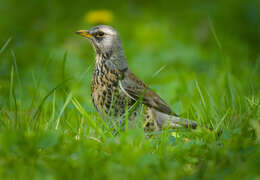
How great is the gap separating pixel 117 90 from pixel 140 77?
305cm

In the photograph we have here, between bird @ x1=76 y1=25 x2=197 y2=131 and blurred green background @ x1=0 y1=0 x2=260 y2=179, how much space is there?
0.20 m

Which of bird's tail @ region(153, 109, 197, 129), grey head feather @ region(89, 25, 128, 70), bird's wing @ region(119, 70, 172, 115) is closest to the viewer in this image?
bird's tail @ region(153, 109, 197, 129)

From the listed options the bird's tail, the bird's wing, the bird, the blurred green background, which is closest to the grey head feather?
the bird

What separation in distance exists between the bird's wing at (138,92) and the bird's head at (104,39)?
0.35m

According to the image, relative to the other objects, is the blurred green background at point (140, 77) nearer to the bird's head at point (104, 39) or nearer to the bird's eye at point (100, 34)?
the bird's head at point (104, 39)

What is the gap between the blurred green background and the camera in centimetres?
263

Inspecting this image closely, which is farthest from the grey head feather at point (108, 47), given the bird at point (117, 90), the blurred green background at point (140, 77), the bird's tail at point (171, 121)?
the bird's tail at point (171, 121)

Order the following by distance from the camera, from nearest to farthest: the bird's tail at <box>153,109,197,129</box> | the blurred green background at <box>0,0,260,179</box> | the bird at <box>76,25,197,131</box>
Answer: the blurred green background at <box>0,0,260,179</box>, the bird's tail at <box>153,109,197,129</box>, the bird at <box>76,25,197,131</box>

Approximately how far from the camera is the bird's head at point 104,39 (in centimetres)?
466

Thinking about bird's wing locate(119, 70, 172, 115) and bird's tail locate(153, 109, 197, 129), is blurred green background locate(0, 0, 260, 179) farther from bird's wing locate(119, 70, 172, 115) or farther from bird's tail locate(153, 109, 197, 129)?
bird's wing locate(119, 70, 172, 115)

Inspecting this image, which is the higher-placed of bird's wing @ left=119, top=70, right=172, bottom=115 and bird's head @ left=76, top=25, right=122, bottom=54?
bird's head @ left=76, top=25, right=122, bottom=54

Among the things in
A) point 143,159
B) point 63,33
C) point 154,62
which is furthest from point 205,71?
point 143,159

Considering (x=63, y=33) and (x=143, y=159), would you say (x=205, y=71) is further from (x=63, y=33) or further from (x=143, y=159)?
(x=143, y=159)

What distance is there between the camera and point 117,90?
4141mm
